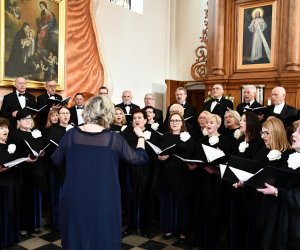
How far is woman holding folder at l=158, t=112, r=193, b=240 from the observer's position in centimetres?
427

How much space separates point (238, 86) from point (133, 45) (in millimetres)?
2981

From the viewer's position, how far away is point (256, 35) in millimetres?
8625

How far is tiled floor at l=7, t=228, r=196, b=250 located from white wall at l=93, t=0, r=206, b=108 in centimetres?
487

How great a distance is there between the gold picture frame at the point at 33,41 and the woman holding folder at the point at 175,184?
3446 millimetres

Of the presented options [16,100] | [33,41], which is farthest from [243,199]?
[33,41]

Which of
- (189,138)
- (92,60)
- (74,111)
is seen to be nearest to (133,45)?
(92,60)

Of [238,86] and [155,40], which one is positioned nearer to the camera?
[238,86]

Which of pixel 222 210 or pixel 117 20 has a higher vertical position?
pixel 117 20

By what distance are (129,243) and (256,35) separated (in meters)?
6.28

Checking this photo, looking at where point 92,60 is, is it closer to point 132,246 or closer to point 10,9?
point 10,9

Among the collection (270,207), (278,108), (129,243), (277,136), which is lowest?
(129,243)

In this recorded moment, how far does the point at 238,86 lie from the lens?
879cm

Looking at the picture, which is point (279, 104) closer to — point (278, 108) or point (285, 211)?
point (278, 108)

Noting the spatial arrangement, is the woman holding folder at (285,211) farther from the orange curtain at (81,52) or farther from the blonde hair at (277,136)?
the orange curtain at (81,52)
